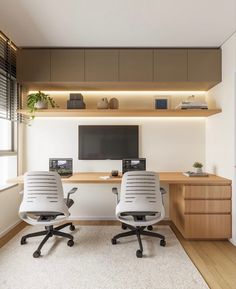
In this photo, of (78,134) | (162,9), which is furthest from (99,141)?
(162,9)

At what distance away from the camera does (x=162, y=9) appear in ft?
7.48

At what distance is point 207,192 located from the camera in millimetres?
2875

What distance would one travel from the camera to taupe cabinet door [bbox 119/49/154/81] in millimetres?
3150

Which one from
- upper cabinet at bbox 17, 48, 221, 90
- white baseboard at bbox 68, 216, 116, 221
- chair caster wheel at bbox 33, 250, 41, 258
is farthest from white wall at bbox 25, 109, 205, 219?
chair caster wheel at bbox 33, 250, 41, 258

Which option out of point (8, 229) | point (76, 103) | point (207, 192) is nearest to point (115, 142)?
point (76, 103)

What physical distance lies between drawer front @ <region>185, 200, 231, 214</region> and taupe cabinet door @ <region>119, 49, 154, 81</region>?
1.85m

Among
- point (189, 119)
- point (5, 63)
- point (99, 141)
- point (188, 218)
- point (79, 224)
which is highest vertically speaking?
point (5, 63)

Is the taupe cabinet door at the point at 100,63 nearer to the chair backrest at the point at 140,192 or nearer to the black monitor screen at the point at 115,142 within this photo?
the black monitor screen at the point at 115,142

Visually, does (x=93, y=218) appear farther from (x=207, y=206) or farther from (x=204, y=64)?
(x=204, y=64)

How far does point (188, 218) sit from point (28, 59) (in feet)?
10.4

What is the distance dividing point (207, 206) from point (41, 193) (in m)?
2.11

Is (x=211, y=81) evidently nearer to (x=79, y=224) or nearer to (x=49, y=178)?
(x=49, y=178)

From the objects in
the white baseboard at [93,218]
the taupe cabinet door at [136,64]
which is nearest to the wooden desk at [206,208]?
the white baseboard at [93,218]

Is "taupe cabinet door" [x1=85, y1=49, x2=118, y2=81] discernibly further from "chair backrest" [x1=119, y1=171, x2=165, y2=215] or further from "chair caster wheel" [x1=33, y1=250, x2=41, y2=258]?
"chair caster wheel" [x1=33, y1=250, x2=41, y2=258]
